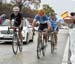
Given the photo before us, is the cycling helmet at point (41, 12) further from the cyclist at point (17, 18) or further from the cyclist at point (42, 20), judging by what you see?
the cyclist at point (17, 18)

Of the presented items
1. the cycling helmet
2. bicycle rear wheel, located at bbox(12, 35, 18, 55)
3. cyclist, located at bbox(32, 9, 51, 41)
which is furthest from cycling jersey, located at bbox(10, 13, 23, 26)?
the cycling helmet

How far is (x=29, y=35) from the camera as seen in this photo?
22875 mm

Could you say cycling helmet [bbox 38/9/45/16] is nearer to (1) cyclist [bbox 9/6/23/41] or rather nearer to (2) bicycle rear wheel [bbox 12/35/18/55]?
(1) cyclist [bbox 9/6/23/41]

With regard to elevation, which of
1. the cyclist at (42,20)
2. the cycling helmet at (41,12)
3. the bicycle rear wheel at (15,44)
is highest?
the cycling helmet at (41,12)

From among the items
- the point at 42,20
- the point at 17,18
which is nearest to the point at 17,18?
the point at 17,18

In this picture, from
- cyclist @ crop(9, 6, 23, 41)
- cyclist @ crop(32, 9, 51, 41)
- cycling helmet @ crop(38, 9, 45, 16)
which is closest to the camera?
cycling helmet @ crop(38, 9, 45, 16)

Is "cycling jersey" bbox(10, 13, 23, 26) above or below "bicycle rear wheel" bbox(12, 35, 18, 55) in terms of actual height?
above

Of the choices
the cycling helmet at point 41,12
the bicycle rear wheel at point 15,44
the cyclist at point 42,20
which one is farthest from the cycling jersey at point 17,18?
the cycling helmet at point 41,12

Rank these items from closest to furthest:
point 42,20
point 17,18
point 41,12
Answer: point 41,12
point 42,20
point 17,18

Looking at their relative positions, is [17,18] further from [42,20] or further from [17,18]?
[42,20]

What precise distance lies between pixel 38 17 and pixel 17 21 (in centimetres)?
172

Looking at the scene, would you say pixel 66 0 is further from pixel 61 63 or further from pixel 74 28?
pixel 74 28

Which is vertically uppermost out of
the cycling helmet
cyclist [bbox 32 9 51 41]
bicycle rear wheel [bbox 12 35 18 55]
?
the cycling helmet

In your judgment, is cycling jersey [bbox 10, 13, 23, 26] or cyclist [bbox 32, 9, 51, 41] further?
cycling jersey [bbox 10, 13, 23, 26]
